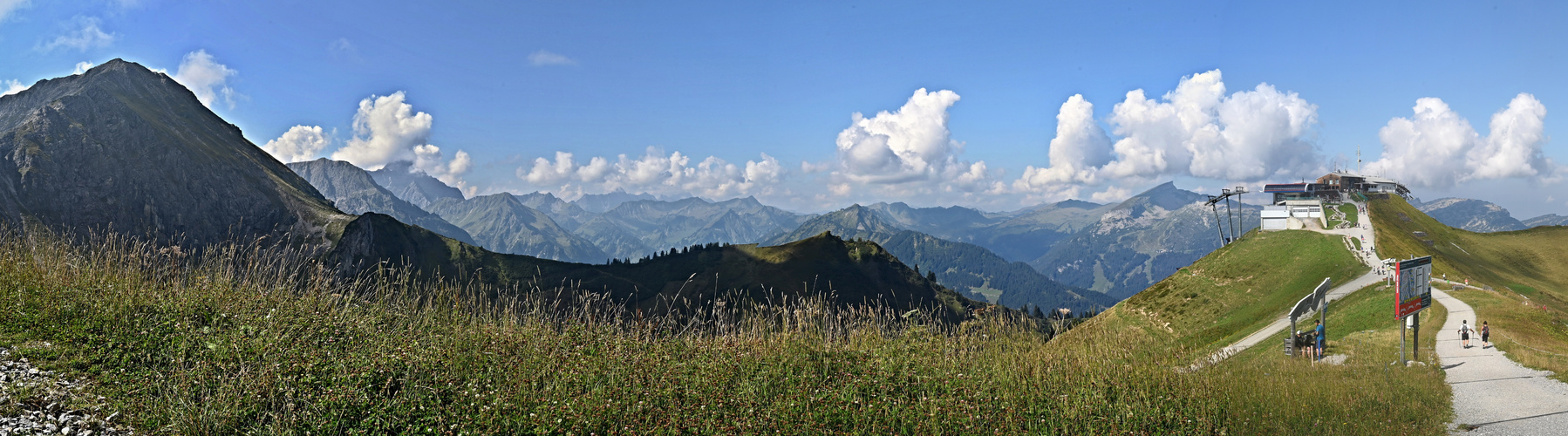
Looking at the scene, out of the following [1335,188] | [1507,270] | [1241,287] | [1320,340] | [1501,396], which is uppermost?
[1335,188]

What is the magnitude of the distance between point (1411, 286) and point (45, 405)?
31.9 metres

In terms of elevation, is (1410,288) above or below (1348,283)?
above

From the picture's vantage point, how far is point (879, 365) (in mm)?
10875

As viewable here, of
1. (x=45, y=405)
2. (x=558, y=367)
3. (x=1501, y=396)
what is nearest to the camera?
(x=45, y=405)

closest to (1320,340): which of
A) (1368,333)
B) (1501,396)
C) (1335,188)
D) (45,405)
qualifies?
(1501,396)

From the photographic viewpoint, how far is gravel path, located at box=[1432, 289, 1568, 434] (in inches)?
555

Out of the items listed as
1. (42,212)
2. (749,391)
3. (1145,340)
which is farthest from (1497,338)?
(42,212)

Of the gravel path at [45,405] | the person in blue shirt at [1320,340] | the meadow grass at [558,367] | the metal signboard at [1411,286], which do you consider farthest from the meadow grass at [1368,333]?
the gravel path at [45,405]

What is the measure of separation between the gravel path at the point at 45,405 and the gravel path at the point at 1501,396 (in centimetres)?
2256

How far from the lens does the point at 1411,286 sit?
21.0 meters

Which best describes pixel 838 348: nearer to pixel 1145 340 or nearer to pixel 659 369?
pixel 659 369

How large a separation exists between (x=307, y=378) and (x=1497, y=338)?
46269 mm

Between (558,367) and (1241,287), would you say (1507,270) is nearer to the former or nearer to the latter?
(1241,287)

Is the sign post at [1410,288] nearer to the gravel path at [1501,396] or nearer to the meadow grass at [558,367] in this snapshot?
the gravel path at [1501,396]
